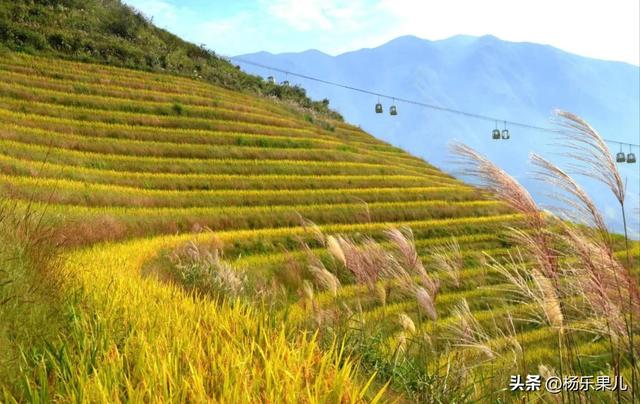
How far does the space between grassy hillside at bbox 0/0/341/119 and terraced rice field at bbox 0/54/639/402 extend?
181cm

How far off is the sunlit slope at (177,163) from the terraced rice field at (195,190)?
0.23ft

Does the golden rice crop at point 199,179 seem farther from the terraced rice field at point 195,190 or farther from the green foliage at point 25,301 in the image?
the green foliage at point 25,301

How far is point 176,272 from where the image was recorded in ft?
31.6

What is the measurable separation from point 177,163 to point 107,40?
50.0 feet

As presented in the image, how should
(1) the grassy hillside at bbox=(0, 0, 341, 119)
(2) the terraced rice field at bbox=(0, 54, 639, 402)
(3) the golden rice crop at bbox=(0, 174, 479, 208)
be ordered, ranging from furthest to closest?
(1) the grassy hillside at bbox=(0, 0, 341, 119) < (3) the golden rice crop at bbox=(0, 174, 479, 208) < (2) the terraced rice field at bbox=(0, 54, 639, 402)

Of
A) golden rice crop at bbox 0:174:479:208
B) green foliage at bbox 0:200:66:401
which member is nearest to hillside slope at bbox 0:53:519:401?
golden rice crop at bbox 0:174:479:208

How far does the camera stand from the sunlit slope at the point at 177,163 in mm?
17531

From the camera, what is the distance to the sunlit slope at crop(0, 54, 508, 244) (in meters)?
17.5

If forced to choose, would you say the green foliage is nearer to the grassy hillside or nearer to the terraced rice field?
the terraced rice field

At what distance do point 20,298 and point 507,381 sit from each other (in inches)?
145

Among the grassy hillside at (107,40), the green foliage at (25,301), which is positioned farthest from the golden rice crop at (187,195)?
the grassy hillside at (107,40)

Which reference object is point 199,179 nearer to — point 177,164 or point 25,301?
point 177,164

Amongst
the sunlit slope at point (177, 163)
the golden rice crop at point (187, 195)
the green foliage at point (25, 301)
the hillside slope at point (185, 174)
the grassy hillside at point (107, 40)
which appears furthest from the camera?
the grassy hillside at point (107, 40)

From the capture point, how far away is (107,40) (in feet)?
113
